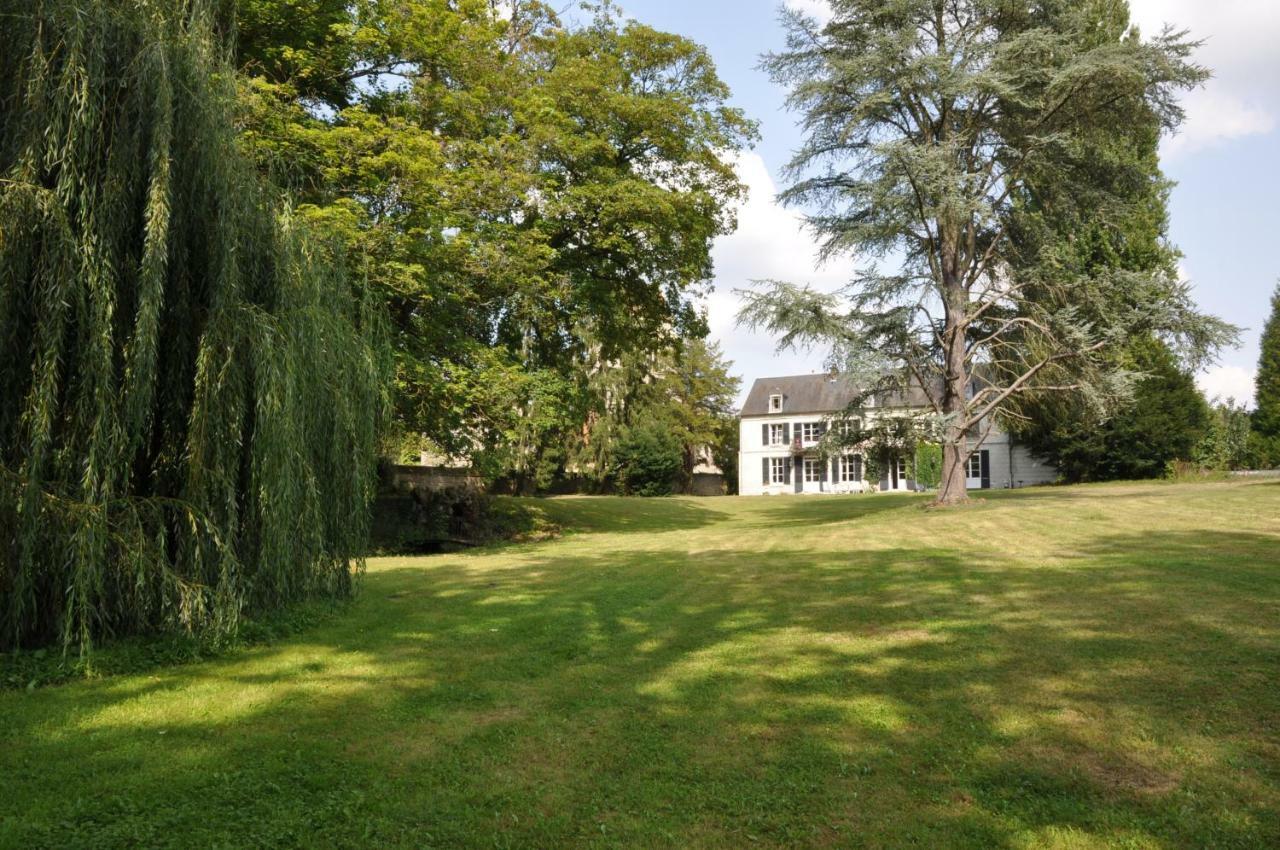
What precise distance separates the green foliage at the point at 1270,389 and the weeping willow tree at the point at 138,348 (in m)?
35.5

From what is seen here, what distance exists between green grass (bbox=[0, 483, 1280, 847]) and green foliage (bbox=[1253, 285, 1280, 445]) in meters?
28.3

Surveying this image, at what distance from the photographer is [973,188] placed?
18938 mm

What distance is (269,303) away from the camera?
709cm

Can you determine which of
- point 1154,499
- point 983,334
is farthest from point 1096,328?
point 1154,499

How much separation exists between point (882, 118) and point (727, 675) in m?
18.3

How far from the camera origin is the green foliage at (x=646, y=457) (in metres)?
41.4

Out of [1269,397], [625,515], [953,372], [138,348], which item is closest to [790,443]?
[1269,397]

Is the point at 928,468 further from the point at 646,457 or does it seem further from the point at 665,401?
the point at 646,457

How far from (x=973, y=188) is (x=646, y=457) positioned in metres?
24.9

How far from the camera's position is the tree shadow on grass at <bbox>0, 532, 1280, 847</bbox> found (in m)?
3.50

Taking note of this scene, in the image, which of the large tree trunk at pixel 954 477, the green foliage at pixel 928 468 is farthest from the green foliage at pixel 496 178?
the green foliage at pixel 928 468

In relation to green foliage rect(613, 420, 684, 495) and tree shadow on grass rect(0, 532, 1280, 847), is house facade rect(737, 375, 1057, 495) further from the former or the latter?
tree shadow on grass rect(0, 532, 1280, 847)

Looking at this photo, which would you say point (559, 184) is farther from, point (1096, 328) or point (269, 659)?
point (269, 659)

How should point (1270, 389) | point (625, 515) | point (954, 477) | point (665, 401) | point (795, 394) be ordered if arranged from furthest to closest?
point (795, 394), point (665, 401), point (1270, 389), point (625, 515), point (954, 477)
